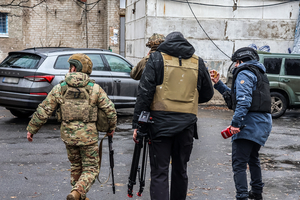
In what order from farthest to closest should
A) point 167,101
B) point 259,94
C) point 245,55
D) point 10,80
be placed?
point 10,80, point 245,55, point 259,94, point 167,101

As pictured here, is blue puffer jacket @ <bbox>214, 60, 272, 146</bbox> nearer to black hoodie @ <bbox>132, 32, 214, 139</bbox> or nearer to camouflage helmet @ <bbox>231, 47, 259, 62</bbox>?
camouflage helmet @ <bbox>231, 47, 259, 62</bbox>

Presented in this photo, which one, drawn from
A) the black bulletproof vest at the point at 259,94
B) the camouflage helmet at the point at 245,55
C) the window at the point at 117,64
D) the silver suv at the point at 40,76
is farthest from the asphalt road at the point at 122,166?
the camouflage helmet at the point at 245,55

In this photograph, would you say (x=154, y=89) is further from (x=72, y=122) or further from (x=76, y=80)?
(x=72, y=122)

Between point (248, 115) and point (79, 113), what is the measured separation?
184cm

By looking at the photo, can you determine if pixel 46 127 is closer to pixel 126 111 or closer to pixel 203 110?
pixel 126 111

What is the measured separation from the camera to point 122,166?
564 cm

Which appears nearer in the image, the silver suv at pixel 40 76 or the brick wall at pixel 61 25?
the silver suv at pixel 40 76

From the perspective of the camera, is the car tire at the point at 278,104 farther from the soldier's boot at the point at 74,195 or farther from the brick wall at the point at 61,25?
the brick wall at the point at 61,25

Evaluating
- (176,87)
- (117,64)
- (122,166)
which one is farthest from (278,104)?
(176,87)

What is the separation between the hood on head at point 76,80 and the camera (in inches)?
149

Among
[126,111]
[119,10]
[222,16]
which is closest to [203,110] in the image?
[126,111]

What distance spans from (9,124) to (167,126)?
6.13 meters

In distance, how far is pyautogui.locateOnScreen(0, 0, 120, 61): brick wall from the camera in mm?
21094

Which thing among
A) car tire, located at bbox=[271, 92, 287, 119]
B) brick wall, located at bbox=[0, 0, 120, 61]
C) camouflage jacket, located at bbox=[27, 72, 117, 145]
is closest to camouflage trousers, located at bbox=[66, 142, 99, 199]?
camouflage jacket, located at bbox=[27, 72, 117, 145]
